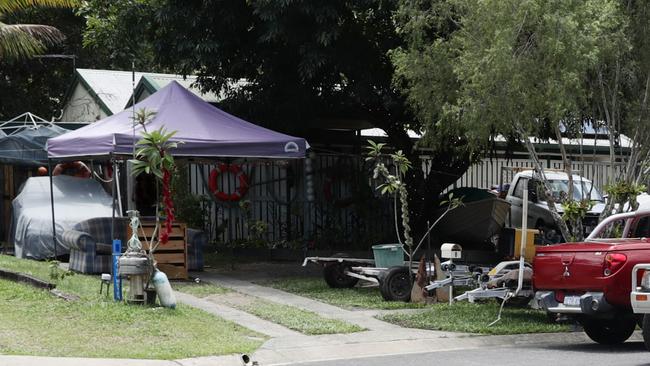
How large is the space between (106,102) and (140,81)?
1.37m

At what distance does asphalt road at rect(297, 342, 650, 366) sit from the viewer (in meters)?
10.6

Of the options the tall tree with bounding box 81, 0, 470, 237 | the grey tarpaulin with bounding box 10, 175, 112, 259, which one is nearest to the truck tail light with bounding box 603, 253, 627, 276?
the tall tree with bounding box 81, 0, 470, 237

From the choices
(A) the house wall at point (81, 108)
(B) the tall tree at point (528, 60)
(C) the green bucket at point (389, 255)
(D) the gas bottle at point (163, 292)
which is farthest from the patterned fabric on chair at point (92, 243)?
(A) the house wall at point (81, 108)

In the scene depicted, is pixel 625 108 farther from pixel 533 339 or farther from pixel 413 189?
pixel 413 189

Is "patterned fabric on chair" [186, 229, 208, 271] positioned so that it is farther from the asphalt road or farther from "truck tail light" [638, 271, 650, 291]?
"truck tail light" [638, 271, 650, 291]

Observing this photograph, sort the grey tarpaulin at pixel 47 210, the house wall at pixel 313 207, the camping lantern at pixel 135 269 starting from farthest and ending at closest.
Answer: the house wall at pixel 313 207
the grey tarpaulin at pixel 47 210
the camping lantern at pixel 135 269

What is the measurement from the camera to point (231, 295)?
15508 mm

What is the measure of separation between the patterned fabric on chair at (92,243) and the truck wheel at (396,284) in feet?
16.9

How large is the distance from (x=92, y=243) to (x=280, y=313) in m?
4.85

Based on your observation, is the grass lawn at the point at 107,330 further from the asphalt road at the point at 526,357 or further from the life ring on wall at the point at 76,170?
the life ring on wall at the point at 76,170

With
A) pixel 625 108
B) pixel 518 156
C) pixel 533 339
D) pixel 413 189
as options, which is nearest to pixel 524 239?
pixel 533 339

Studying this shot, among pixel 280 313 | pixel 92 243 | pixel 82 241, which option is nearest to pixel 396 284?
pixel 280 313

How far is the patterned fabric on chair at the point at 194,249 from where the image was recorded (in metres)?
18.1

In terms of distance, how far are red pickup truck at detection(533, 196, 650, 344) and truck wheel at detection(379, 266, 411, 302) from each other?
318 cm
